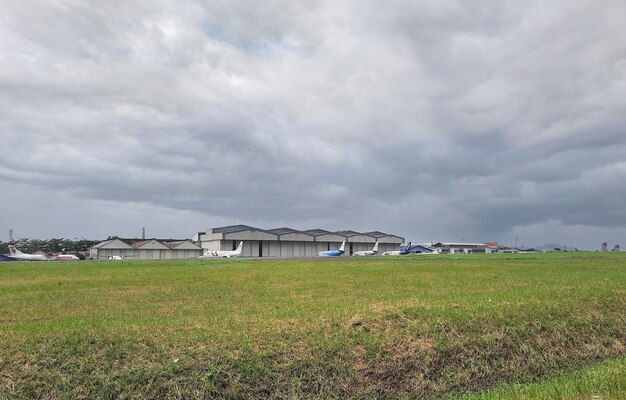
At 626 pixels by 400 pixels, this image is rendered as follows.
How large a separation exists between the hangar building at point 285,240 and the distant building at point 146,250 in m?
4.38

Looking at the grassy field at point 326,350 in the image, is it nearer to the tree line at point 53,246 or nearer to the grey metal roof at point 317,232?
the grey metal roof at point 317,232

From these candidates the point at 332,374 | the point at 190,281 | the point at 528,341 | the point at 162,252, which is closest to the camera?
the point at 332,374

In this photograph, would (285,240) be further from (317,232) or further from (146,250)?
(146,250)

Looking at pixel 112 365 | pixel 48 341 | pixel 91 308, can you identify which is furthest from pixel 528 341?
pixel 91 308

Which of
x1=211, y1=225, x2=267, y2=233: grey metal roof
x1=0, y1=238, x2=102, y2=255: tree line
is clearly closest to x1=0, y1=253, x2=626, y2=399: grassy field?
x1=211, y1=225, x2=267, y2=233: grey metal roof

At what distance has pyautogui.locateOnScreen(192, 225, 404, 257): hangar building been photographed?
13162 centimetres

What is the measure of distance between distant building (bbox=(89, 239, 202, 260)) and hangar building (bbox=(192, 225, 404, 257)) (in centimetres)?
438

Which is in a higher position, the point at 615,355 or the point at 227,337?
the point at 227,337

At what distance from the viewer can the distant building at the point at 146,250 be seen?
136250mm

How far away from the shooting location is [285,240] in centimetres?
14138

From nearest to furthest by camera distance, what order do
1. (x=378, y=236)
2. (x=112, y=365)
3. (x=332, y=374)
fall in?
1. (x=112, y=365)
2. (x=332, y=374)
3. (x=378, y=236)

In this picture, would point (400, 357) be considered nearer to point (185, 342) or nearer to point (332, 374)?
point (332, 374)

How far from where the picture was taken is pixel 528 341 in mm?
15344

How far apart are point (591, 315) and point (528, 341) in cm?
426
